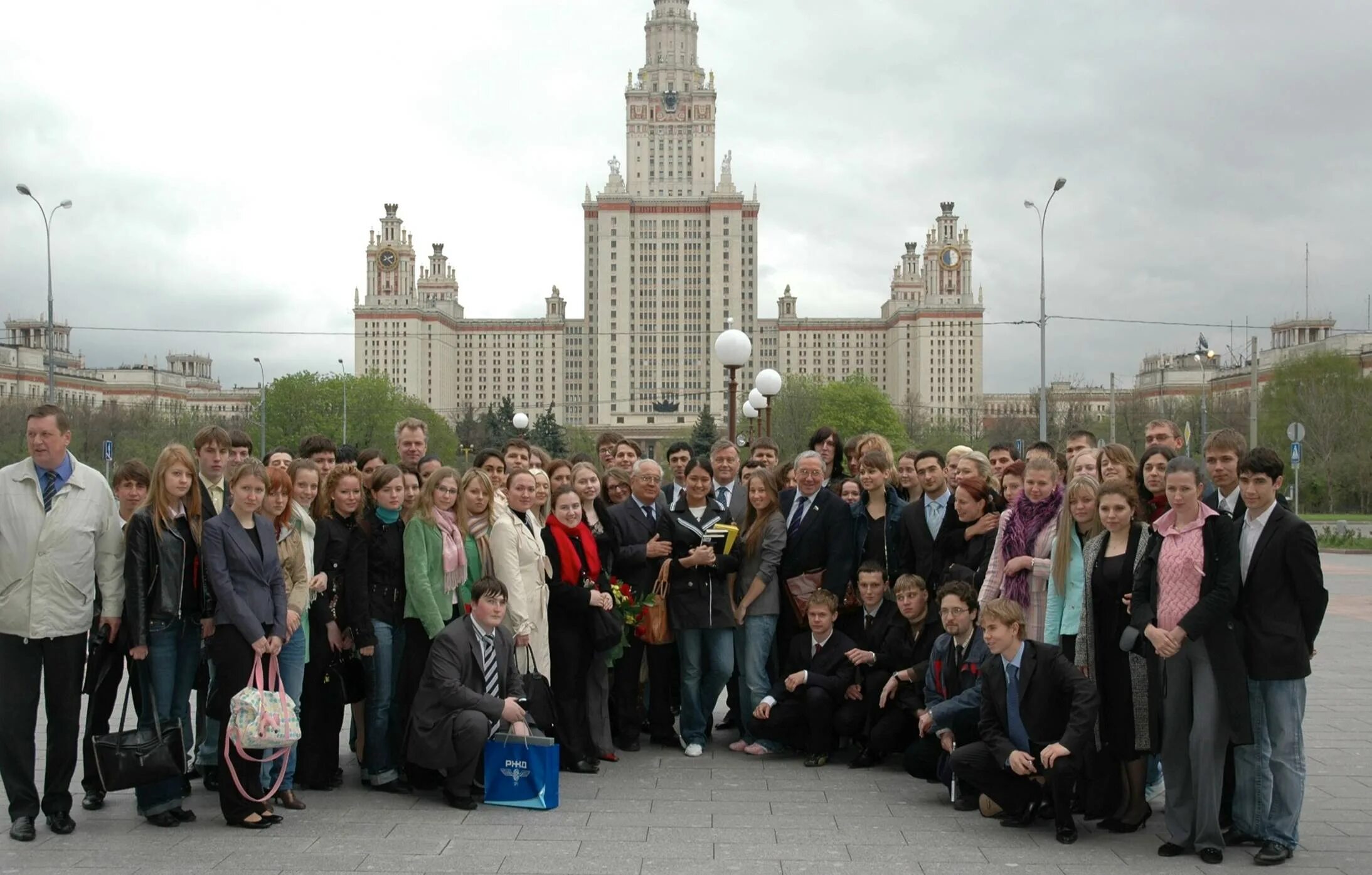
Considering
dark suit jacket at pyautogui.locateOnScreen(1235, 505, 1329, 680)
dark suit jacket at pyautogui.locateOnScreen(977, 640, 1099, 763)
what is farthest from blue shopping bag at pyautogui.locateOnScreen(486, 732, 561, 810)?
dark suit jacket at pyautogui.locateOnScreen(1235, 505, 1329, 680)

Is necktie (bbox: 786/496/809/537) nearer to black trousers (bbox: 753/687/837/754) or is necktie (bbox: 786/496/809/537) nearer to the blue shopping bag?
black trousers (bbox: 753/687/837/754)

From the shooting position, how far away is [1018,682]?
6699mm

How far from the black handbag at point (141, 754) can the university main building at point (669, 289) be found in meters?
118

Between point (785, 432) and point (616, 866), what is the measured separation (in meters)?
67.8

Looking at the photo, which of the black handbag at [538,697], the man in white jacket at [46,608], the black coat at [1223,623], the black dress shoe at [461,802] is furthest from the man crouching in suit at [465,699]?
the black coat at [1223,623]

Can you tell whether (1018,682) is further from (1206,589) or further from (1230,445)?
(1230,445)

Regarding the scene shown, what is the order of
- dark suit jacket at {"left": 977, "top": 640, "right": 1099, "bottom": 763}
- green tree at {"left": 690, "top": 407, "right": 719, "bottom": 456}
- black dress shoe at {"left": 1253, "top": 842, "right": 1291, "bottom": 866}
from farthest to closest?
green tree at {"left": 690, "top": 407, "right": 719, "bottom": 456}, dark suit jacket at {"left": 977, "top": 640, "right": 1099, "bottom": 763}, black dress shoe at {"left": 1253, "top": 842, "right": 1291, "bottom": 866}

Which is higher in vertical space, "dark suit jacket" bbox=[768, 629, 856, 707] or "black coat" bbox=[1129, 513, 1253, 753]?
"black coat" bbox=[1129, 513, 1253, 753]

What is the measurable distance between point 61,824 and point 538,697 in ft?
8.78

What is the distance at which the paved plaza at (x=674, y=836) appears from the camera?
5.82m

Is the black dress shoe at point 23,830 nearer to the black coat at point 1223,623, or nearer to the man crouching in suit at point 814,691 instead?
the man crouching in suit at point 814,691

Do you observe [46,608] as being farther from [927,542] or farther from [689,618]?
[927,542]

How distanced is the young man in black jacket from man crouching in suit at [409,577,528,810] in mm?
3962

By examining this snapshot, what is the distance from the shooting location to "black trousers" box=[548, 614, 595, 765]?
8.08 m
